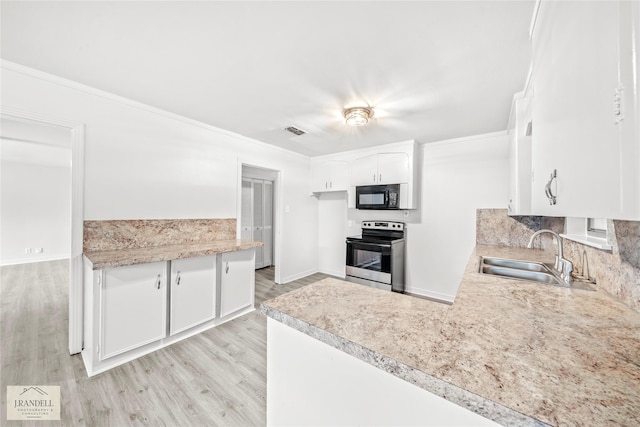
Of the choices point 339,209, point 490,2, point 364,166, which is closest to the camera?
point 490,2

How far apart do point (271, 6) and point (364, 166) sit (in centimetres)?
280

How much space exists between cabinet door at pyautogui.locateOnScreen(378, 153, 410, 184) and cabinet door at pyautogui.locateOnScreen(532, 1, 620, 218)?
2412mm

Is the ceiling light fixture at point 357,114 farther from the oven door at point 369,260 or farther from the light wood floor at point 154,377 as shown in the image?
the light wood floor at point 154,377

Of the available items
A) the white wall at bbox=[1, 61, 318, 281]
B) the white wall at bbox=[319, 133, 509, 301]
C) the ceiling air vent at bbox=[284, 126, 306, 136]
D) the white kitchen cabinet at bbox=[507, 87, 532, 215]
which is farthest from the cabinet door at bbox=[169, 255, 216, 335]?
the white kitchen cabinet at bbox=[507, 87, 532, 215]

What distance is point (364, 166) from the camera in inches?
151

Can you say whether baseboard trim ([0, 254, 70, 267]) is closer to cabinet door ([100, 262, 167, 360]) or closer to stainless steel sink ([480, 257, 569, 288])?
cabinet door ([100, 262, 167, 360])

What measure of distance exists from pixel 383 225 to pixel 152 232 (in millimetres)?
3108

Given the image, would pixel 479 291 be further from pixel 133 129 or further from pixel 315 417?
pixel 133 129

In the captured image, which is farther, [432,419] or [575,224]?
[575,224]

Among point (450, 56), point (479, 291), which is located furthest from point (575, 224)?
point (450, 56)

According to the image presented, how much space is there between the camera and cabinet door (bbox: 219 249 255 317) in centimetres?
263

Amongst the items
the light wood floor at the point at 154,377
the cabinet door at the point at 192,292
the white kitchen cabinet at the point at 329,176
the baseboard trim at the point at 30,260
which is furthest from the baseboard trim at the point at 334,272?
the baseboard trim at the point at 30,260

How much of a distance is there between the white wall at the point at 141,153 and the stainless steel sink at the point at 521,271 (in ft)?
9.56

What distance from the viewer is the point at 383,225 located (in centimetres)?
386
